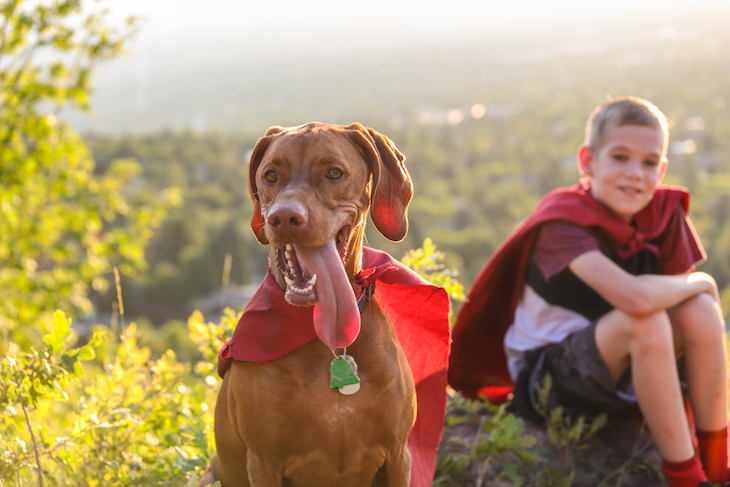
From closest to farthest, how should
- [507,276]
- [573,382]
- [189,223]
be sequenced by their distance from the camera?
[573,382] → [507,276] → [189,223]

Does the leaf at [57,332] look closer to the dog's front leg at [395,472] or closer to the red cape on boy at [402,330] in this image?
the red cape on boy at [402,330]

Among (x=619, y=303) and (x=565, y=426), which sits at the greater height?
(x=619, y=303)

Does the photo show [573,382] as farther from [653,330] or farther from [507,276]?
[507,276]

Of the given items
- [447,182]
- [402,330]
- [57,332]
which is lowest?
[447,182]

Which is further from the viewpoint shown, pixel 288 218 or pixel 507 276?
pixel 507 276

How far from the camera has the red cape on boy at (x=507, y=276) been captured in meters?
3.21

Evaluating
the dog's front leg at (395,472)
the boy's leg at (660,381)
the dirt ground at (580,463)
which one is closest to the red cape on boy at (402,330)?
the dog's front leg at (395,472)

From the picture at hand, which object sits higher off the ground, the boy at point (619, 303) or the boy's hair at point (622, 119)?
the boy's hair at point (622, 119)

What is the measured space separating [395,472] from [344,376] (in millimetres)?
427

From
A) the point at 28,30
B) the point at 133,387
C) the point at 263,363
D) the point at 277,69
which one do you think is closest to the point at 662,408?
the point at 263,363

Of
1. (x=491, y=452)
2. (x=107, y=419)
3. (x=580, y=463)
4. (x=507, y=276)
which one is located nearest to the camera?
(x=107, y=419)

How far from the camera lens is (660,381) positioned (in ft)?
9.32

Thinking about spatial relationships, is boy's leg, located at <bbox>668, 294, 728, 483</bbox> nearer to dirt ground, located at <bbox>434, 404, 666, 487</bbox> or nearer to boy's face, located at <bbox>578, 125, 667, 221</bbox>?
dirt ground, located at <bbox>434, 404, 666, 487</bbox>

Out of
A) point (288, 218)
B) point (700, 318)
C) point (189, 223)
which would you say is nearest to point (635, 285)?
point (700, 318)
